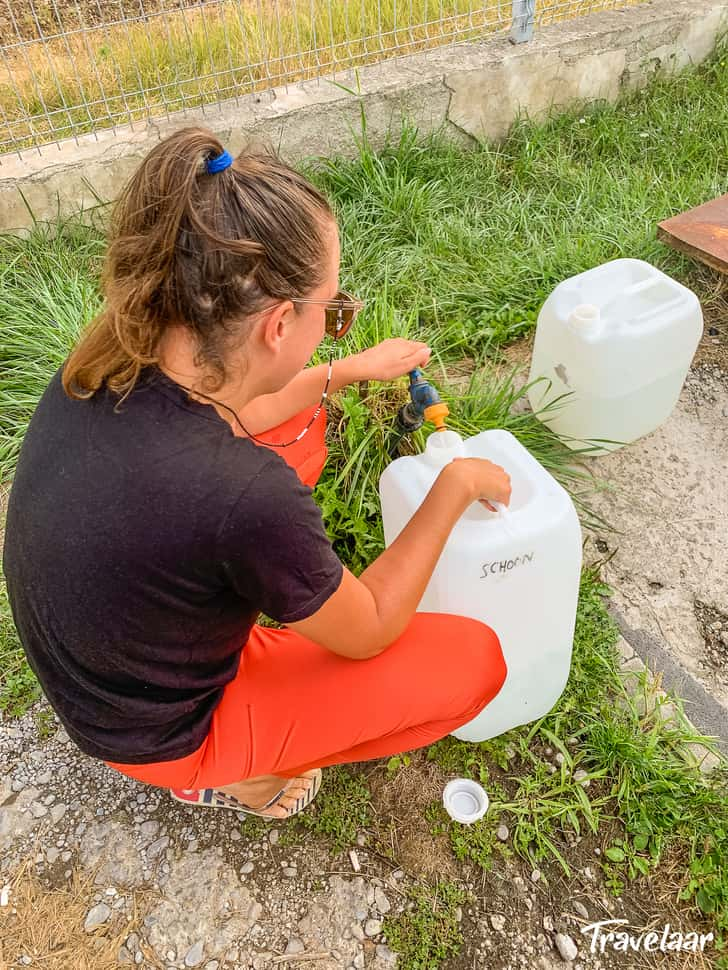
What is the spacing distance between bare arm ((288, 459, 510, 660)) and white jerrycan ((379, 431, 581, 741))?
18 centimetres

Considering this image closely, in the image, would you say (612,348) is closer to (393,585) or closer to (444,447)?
(444,447)

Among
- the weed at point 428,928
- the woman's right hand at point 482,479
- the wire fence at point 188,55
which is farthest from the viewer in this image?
the wire fence at point 188,55

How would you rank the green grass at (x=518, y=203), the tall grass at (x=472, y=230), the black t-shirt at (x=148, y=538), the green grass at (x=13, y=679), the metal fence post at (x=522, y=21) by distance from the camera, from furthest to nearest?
1. the metal fence post at (x=522, y=21)
2. the green grass at (x=518, y=203)
3. the tall grass at (x=472, y=230)
4. the green grass at (x=13, y=679)
5. the black t-shirt at (x=148, y=538)

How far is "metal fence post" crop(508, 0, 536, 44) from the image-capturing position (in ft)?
12.2

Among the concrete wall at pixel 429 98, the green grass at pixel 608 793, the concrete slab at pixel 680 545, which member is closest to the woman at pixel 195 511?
the green grass at pixel 608 793

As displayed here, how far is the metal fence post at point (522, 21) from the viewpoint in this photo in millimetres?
3705

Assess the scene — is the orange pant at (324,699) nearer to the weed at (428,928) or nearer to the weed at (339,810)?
the weed at (339,810)

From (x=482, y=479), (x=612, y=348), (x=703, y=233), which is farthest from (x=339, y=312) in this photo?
(x=703, y=233)

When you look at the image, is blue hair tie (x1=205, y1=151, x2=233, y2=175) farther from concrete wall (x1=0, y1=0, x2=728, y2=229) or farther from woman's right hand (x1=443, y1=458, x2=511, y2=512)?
concrete wall (x1=0, y1=0, x2=728, y2=229)

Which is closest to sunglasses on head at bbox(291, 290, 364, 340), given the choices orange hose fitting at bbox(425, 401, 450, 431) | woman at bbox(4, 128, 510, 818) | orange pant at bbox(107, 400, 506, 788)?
woman at bbox(4, 128, 510, 818)

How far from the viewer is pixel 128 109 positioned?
3436 mm

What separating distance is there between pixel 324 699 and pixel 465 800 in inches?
22.5

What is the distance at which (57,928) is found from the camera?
1.67 meters

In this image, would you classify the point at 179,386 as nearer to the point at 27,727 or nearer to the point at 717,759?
the point at 27,727
